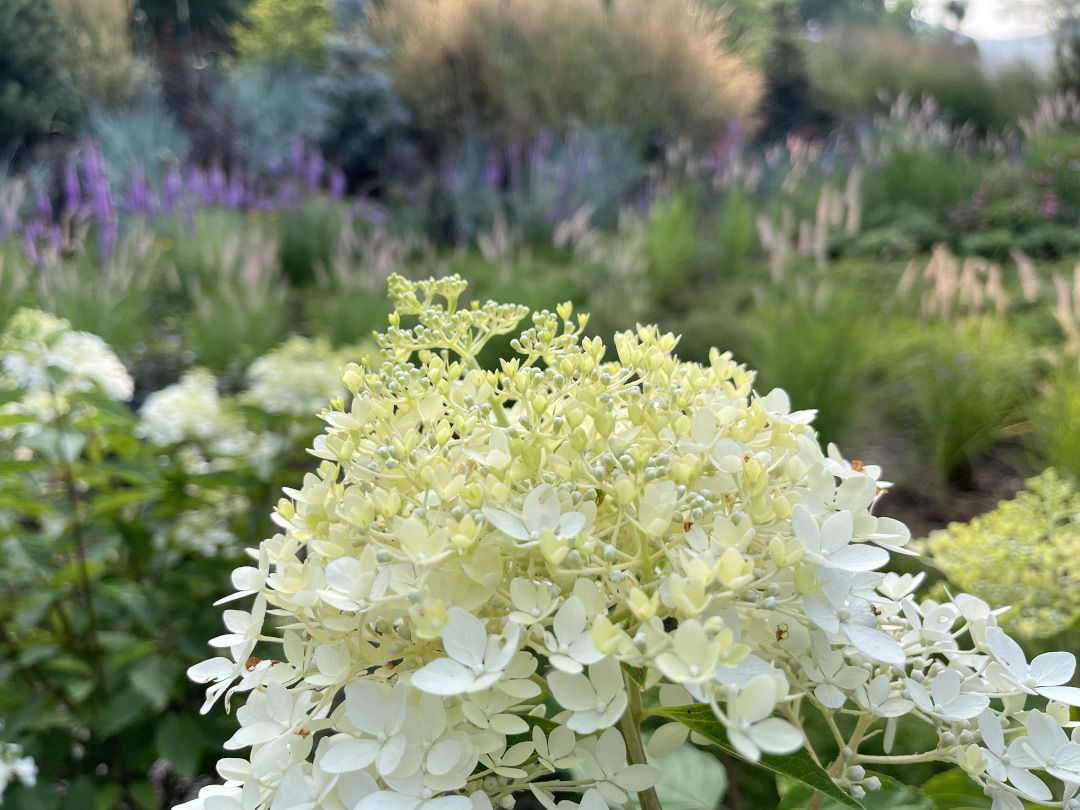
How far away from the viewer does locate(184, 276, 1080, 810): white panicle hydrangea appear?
0.45 m

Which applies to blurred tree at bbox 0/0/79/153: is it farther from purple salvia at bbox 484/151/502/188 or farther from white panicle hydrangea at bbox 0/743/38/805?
white panicle hydrangea at bbox 0/743/38/805

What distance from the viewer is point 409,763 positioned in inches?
17.8

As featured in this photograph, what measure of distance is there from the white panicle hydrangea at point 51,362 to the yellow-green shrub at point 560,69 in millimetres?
6561

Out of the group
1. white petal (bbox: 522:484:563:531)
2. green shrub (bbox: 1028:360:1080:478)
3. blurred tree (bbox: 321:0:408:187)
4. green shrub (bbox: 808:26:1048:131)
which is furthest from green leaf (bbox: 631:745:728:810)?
green shrub (bbox: 808:26:1048:131)

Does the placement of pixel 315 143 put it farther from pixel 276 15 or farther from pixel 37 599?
pixel 37 599

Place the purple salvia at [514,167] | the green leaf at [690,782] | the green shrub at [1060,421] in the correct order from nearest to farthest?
the green leaf at [690,782], the green shrub at [1060,421], the purple salvia at [514,167]

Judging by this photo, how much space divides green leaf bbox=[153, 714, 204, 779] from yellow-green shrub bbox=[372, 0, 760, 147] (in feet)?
23.3

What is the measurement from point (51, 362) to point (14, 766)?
2.54 ft

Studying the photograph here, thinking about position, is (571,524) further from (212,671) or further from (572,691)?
(212,671)

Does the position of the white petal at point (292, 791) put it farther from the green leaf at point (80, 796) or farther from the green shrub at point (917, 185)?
the green shrub at point (917, 185)

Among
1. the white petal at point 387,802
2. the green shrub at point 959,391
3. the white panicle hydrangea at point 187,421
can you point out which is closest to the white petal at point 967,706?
the white petal at point 387,802

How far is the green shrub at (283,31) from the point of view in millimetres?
9336

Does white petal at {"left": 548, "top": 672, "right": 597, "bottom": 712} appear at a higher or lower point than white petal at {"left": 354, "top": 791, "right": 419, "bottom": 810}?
higher

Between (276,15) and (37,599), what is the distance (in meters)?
10.3
